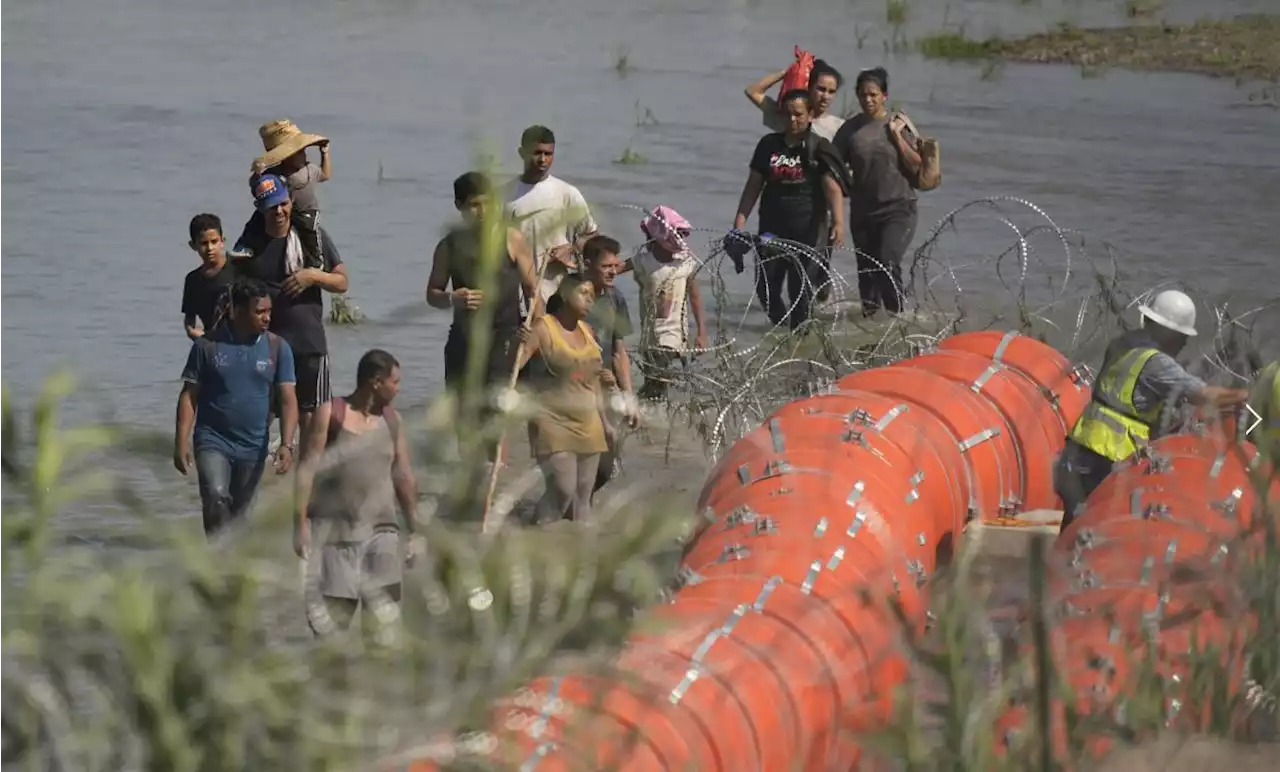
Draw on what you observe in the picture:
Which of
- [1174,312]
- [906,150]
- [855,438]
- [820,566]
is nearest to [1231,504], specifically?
[1174,312]

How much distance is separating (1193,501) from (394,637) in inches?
243

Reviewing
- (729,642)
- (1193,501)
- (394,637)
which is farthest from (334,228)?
(394,637)

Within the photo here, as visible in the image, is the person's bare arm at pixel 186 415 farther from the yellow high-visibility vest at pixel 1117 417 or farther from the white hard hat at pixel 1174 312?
the white hard hat at pixel 1174 312

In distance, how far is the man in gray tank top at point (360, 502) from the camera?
6.15m

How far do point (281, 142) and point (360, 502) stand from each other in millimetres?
4620

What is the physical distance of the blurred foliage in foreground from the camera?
361cm

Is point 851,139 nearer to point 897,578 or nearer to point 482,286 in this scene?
point 897,578

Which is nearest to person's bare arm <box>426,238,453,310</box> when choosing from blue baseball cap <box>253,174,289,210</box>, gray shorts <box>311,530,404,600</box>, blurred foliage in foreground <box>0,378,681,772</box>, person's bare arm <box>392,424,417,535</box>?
blue baseball cap <box>253,174,289,210</box>

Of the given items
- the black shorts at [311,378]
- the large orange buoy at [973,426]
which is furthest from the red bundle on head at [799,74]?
the black shorts at [311,378]

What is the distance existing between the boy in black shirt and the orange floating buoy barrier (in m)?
2.30

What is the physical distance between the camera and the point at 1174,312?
1004cm

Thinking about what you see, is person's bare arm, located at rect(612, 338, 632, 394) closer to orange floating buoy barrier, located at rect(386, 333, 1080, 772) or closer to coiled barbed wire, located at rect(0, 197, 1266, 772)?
orange floating buoy barrier, located at rect(386, 333, 1080, 772)

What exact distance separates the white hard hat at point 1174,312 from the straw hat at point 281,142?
3.82m

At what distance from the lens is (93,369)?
15.5m
